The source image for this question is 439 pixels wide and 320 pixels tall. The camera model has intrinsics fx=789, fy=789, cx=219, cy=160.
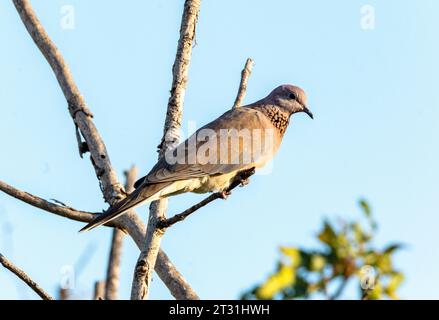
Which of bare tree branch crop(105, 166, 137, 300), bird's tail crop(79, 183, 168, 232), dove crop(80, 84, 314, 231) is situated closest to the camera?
bird's tail crop(79, 183, 168, 232)

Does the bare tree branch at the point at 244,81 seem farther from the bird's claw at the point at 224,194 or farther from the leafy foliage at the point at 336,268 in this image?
the leafy foliage at the point at 336,268

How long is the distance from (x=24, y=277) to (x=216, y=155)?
1843 millimetres

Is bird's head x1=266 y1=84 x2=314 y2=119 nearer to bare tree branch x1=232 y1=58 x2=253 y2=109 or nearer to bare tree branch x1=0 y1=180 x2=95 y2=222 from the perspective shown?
bare tree branch x1=232 y1=58 x2=253 y2=109

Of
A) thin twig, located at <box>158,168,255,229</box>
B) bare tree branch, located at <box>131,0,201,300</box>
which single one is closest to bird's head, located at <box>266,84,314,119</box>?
bare tree branch, located at <box>131,0,201,300</box>

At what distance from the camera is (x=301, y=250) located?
8.65 ft

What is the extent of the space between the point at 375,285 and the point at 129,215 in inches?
128

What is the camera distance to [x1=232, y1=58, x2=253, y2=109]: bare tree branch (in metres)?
5.70

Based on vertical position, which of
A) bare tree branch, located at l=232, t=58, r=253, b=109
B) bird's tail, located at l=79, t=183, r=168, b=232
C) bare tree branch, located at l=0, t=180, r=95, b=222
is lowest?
bird's tail, located at l=79, t=183, r=168, b=232

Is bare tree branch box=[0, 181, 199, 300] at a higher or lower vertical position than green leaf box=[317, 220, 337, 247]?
higher

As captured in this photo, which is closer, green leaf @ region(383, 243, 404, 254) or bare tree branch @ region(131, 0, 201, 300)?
green leaf @ region(383, 243, 404, 254)

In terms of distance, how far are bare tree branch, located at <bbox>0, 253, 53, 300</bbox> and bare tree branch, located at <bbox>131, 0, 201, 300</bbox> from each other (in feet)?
1.65

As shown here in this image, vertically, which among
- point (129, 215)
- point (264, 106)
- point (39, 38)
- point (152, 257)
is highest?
point (39, 38)
